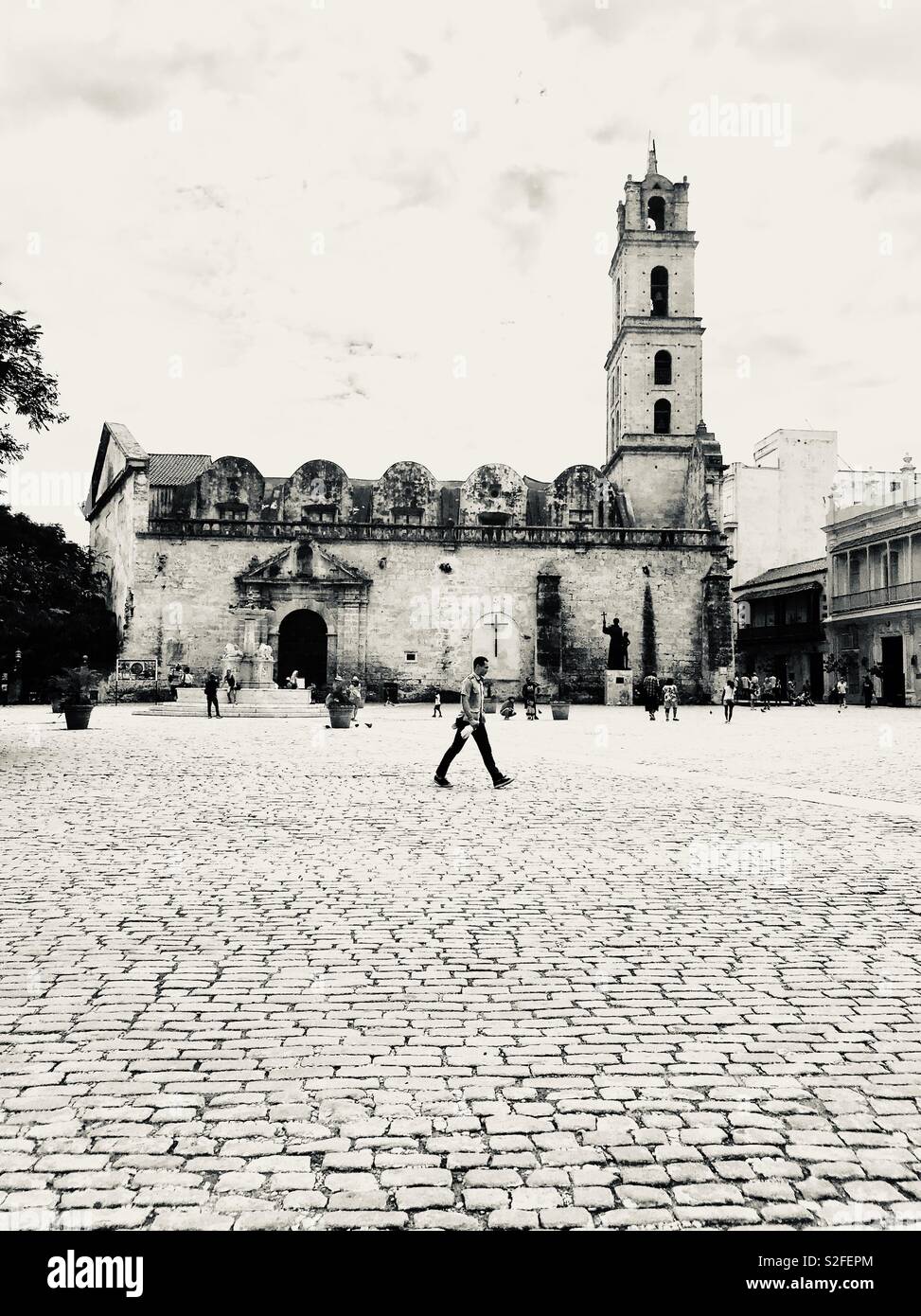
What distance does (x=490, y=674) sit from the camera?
39688 millimetres

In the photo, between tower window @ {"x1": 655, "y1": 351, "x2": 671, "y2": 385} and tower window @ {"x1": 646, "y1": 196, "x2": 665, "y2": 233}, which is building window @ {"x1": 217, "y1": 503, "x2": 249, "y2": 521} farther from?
tower window @ {"x1": 646, "y1": 196, "x2": 665, "y2": 233}

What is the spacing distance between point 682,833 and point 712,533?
114 feet

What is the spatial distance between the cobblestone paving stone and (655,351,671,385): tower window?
39.5 meters

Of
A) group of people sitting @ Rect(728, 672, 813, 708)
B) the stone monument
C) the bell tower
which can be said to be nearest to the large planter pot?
the stone monument

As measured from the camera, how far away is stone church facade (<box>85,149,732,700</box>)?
37812mm

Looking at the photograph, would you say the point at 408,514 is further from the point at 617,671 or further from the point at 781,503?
the point at 781,503

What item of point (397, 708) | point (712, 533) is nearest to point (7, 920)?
point (397, 708)

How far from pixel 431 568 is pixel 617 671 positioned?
867 centimetres

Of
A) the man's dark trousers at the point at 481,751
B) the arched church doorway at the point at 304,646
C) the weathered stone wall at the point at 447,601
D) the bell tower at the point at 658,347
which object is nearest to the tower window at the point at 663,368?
the bell tower at the point at 658,347

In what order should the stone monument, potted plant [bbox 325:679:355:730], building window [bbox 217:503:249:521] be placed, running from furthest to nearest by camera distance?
building window [bbox 217:503:249:521], the stone monument, potted plant [bbox 325:679:355:730]

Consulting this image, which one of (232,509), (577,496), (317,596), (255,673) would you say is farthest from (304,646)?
(577,496)
